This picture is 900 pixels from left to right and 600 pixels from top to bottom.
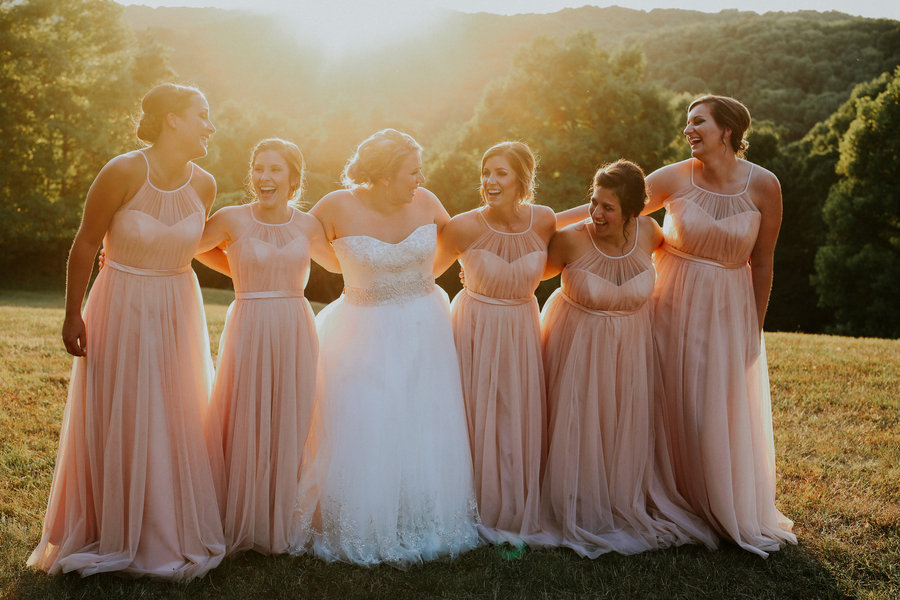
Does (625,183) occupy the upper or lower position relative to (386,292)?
upper

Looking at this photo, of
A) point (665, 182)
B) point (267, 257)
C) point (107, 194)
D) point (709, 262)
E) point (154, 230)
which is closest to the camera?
point (107, 194)

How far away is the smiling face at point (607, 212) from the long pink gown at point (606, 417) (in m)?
0.17

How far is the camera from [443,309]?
4.96 meters

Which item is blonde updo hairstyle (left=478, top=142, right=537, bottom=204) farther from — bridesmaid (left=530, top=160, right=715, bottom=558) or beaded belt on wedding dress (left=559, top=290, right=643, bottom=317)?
beaded belt on wedding dress (left=559, top=290, right=643, bottom=317)

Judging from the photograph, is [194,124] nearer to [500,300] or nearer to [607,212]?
[500,300]

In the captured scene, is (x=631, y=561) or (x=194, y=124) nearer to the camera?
(x=194, y=124)

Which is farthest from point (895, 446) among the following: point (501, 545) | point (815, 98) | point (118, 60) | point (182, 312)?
point (815, 98)

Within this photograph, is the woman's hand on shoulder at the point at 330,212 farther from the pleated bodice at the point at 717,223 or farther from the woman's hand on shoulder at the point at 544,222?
the pleated bodice at the point at 717,223

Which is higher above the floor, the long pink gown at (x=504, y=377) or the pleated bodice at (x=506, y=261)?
the pleated bodice at (x=506, y=261)

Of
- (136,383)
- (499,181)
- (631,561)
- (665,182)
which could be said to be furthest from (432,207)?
(631,561)

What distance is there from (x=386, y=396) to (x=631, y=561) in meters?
1.92

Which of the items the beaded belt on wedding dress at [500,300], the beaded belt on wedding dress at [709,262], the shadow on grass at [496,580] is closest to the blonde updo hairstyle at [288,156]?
the beaded belt on wedding dress at [500,300]

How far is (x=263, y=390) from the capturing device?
174 inches

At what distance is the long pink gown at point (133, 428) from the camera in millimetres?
4039
